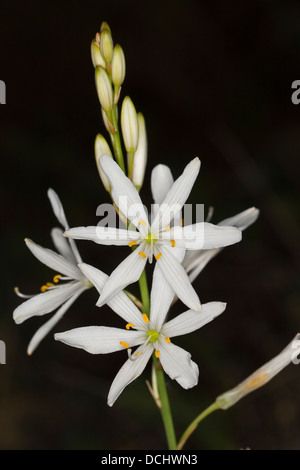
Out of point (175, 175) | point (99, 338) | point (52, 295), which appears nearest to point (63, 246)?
point (52, 295)

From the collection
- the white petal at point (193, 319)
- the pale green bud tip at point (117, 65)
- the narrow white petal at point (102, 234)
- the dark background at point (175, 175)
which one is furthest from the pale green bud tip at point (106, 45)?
the dark background at point (175, 175)

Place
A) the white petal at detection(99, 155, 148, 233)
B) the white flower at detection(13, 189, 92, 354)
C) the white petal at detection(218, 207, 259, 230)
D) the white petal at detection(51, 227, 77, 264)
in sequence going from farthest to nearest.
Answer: the white petal at detection(51, 227, 77, 264) → the white petal at detection(218, 207, 259, 230) → the white flower at detection(13, 189, 92, 354) → the white petal at detection(99, 155, 148, 233)

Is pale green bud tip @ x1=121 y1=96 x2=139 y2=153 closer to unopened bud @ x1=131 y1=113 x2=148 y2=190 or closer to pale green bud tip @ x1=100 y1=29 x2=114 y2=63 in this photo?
unopened bud @ x1=131 y1=113 x2=148 y2=190

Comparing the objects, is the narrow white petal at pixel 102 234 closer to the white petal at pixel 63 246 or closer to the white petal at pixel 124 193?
the white petal at pixel 124 193

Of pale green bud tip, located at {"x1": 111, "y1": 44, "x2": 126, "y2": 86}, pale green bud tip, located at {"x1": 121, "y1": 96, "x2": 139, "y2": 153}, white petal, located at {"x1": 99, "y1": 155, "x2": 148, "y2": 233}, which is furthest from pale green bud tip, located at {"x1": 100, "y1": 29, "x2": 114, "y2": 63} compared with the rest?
white petal, located at {"x1": 99, "y1": 155, "x2": 148, "y2": 233}

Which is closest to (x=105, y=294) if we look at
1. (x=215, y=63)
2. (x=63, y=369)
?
(x=63, y=369)

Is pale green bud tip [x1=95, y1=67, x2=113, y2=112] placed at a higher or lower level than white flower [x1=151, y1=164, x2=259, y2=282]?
higher

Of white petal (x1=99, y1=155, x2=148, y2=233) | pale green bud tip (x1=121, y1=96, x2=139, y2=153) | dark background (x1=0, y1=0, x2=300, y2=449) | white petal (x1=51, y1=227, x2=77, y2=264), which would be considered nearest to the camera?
white petal (x1=99, y1=155, x2=148, y2=233)

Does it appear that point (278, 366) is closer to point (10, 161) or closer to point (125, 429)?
point (125, 429)
